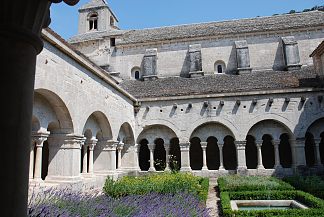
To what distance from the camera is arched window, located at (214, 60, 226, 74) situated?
77.0ft

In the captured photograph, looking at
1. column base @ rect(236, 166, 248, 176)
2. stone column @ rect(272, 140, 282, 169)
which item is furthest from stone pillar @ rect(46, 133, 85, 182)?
stone column @ rect(272, 140, 282, 169)

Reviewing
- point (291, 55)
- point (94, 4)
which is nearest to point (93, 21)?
point (94, 4)

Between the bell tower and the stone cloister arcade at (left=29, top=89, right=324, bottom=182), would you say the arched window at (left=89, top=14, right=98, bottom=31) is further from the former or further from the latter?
the stone cloister arcade at (left=29, top=89, right=324, bottom=182)

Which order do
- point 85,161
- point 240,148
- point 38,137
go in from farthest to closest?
point 240,148 < point 85,161 < point 38,137

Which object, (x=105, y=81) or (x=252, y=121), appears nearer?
(x=105, y=81)

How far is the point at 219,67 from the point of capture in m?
23.8

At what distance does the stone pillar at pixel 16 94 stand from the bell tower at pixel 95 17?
26.2 metres

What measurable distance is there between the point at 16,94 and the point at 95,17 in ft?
90.4

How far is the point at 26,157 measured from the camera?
2.22 m

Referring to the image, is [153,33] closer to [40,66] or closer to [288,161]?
[288,161]

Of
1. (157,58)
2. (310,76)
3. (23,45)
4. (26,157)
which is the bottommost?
(26,157)

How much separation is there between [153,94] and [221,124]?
4.53 metres

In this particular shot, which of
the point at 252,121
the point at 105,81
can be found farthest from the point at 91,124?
the point at 252,121

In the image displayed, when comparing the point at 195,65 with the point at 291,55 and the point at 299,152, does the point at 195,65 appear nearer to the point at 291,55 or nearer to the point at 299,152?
the point at 291,55
